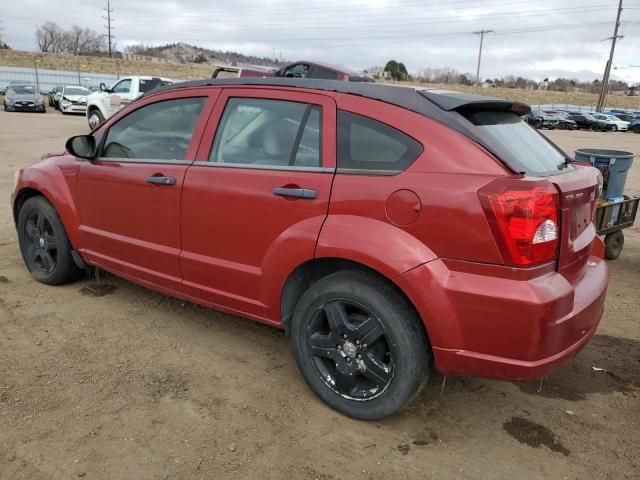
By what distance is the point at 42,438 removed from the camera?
261 centimetres

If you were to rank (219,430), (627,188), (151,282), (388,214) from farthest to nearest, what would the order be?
(627,188) < (151,282) < (219,430) < (388,214)

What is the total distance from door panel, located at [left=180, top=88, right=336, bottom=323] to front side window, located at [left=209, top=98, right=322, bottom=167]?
0.06 ft

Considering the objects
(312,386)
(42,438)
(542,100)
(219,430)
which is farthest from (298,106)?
(542,100)

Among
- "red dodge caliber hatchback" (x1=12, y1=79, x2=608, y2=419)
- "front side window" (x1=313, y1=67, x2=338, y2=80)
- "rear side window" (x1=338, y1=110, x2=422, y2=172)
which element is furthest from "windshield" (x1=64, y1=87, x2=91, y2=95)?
"rear side window" (x1=338, y1=110, x2=422, y2=172)

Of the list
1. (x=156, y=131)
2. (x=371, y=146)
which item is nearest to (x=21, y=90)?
(x=156, y=131)

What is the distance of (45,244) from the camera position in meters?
4.45

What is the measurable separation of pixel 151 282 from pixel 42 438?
1.31 metres

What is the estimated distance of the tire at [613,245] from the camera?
6.00m

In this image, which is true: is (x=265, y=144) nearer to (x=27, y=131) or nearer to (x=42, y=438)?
(x=42, y=438)

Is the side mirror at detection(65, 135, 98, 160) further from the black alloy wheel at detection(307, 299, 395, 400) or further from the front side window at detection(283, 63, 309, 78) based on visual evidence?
the front side window at detection(283, 63, 309, 78)

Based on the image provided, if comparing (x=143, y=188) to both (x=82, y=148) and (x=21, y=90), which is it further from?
(x=21, y=90)

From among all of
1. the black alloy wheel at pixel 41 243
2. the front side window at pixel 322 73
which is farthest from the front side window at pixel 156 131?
Result: the front side window at pixel 322 73

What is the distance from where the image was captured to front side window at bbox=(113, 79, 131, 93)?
718 inches

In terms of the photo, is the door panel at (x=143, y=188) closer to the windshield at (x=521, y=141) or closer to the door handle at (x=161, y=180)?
the door handle at (x=161, y=180)
